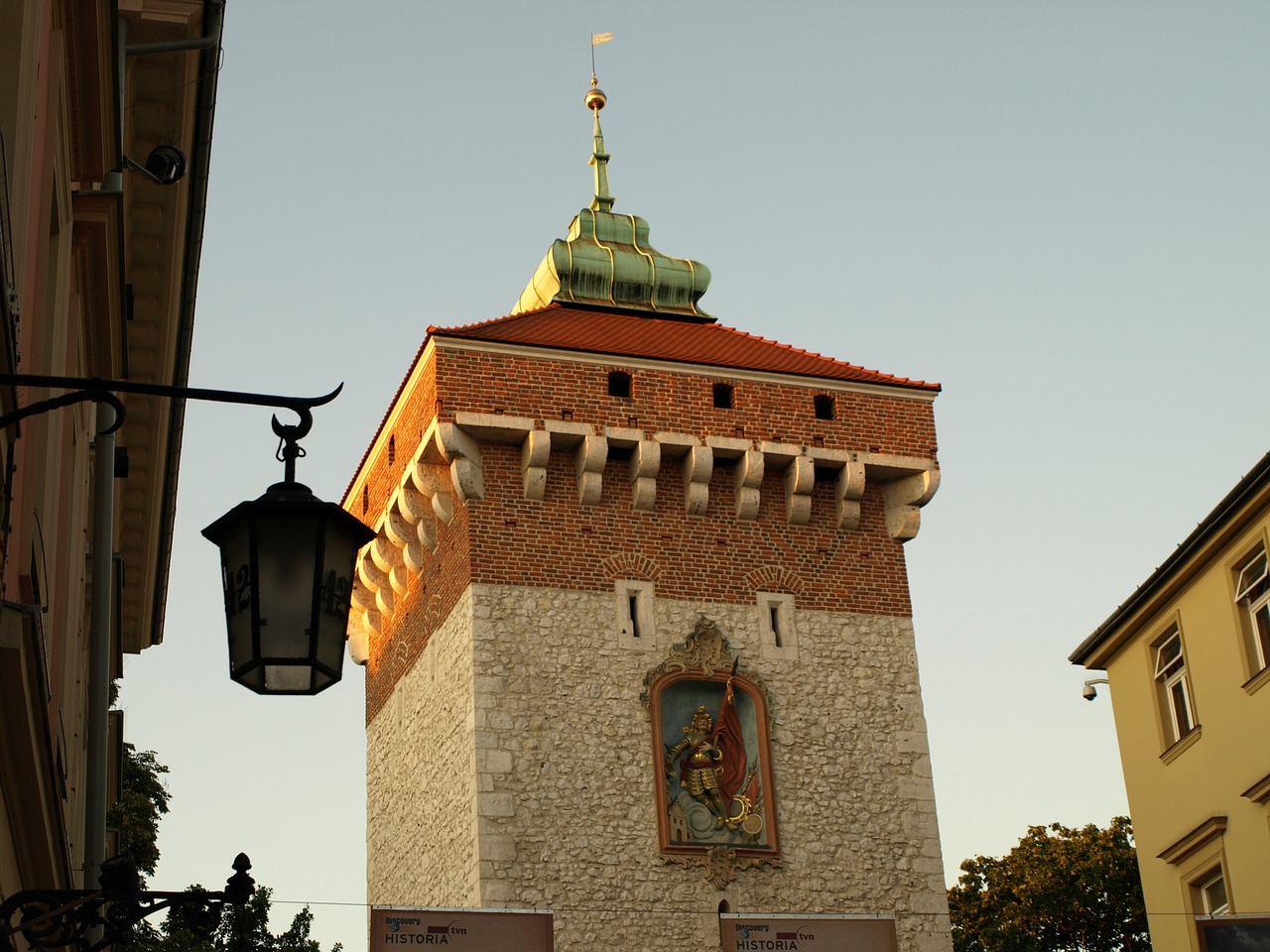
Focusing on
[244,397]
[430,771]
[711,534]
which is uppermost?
[711,534]

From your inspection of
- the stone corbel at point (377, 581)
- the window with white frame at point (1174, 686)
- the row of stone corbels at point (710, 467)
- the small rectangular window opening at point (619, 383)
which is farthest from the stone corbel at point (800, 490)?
the window with white frame at point (1174, 686)

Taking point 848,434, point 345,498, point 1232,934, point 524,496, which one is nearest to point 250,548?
point 1232,934

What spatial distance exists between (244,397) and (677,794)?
1579cm

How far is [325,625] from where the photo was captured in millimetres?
4758

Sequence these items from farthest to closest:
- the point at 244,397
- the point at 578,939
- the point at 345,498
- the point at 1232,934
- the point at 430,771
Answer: the point at 345,498 < the point at 430,771 < the point at 578,939 < the point at 1232,934 < the point at 244,397

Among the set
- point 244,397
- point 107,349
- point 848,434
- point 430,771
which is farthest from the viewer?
point 848,434

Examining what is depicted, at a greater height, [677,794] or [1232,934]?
[677,794]

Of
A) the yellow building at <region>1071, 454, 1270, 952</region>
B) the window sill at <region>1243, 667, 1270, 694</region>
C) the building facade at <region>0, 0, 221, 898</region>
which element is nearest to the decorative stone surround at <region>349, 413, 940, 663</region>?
the yellow building at <region>1071, 454, 1270, 952</region>

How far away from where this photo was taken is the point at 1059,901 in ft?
103

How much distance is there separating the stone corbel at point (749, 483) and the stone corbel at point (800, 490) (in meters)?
0.39

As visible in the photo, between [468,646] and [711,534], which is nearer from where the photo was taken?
[468,646]

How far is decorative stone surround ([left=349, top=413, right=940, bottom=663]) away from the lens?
20.9 m

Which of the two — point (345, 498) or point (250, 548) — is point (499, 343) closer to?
point (345, 498)

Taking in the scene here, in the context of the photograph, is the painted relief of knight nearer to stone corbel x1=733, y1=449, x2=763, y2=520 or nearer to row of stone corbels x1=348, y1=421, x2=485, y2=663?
stone corbel x1=733, y1=449, x2=763, y2=520
